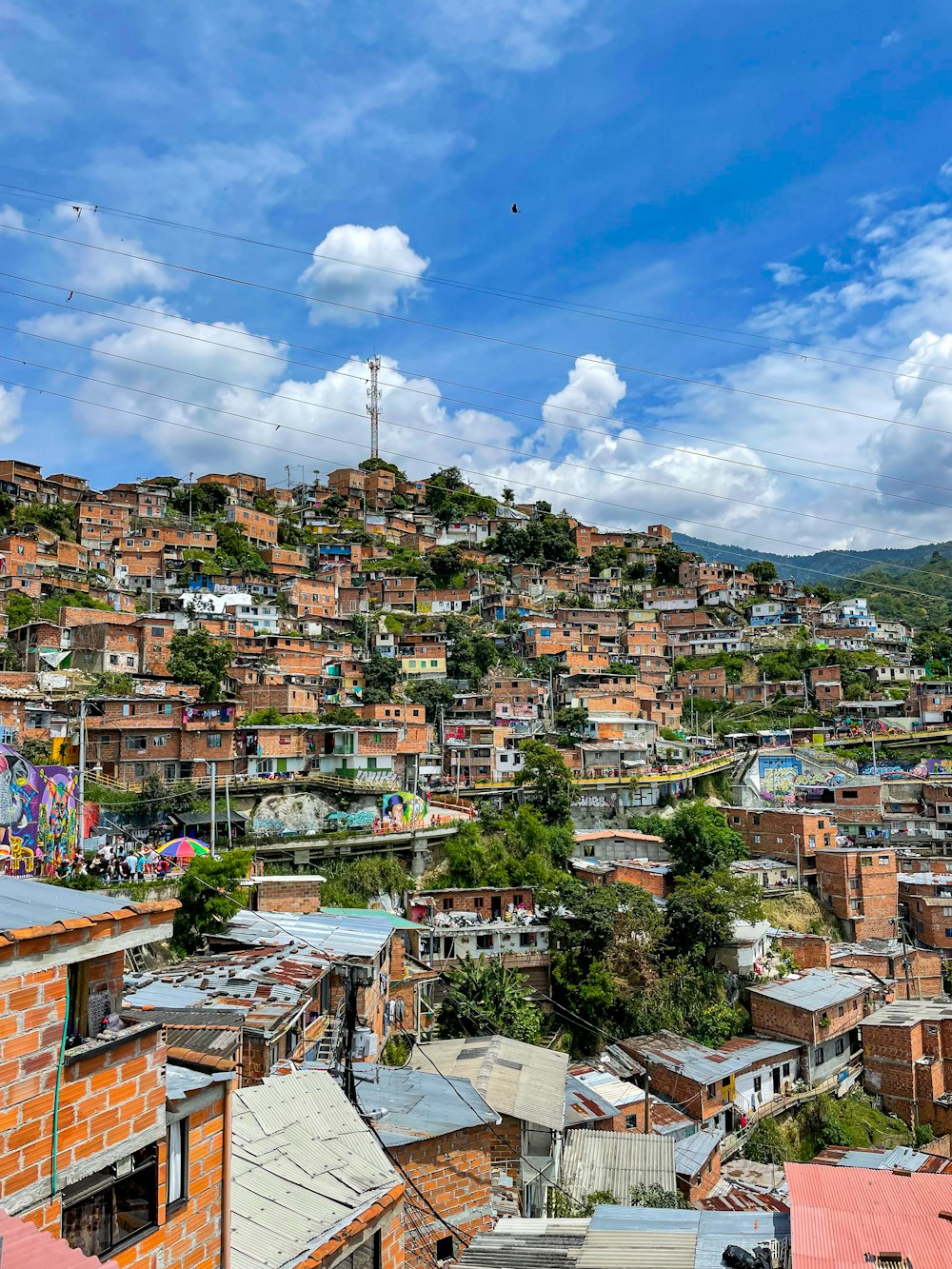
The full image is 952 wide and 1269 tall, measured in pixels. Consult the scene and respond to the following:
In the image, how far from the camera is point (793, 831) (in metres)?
Answer: 35.8

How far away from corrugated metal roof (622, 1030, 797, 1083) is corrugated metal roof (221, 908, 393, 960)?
9.27m

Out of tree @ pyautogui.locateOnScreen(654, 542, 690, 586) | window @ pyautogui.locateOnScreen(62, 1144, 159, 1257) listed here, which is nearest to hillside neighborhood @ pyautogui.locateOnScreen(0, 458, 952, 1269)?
window @ pyautogui.locateOnScreen(62, 1144, 159, 1257)

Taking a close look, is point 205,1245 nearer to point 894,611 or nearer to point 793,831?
point 793,831

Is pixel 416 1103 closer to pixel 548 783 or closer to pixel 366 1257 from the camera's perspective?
pixel 366 1257

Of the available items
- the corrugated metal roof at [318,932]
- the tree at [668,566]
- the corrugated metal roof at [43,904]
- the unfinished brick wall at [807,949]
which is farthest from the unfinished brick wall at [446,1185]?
the tree at [668,566]

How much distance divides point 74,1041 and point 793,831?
1394 inches

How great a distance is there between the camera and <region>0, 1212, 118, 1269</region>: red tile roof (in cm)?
320

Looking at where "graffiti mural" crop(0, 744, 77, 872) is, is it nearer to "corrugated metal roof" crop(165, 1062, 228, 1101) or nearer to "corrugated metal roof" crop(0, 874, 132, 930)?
"corrugated metal roof" crop(165, 1062, 228, 1101)

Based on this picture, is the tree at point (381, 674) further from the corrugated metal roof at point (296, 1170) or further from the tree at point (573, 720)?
the corrugated metal roof at point (296, 1170)

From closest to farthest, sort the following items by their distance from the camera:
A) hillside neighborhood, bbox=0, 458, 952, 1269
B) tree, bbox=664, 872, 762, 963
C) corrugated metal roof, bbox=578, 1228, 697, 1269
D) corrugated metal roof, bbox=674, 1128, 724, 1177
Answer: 1. hillside neighborhood, bbox=0, 458, 952, 1269
2. corrugated metal roof, bbox=578, 1228, 697, 1269
3. corrugated metal roof, bbox=674, 1128, 724, 1177
4. tree, bbox=664, 872, 762, 963

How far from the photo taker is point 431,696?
4462 centimetres

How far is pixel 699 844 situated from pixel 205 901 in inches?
839

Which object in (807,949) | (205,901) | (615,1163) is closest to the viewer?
(615,1163)

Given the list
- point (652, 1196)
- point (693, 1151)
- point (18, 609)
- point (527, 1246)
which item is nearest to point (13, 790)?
point (652, 1196)
